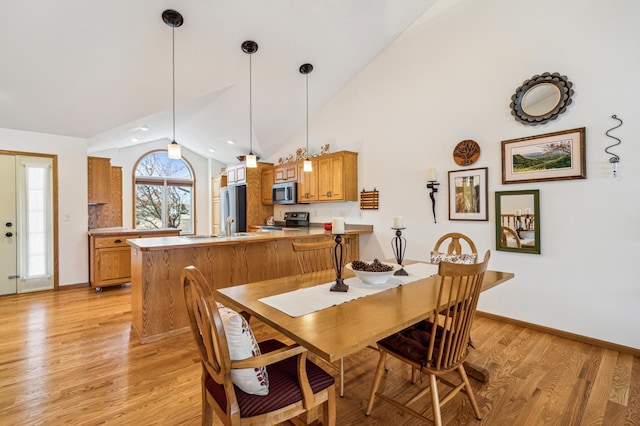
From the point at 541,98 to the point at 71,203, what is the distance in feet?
20.2

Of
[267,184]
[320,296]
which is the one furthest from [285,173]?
[320,296]

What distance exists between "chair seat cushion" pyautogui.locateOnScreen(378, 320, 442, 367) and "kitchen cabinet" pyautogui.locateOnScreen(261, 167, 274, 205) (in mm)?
4548

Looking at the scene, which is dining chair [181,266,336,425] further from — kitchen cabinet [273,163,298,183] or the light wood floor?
kitchen cabinet [273,163,298,183]

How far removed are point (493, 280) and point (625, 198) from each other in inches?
64.2

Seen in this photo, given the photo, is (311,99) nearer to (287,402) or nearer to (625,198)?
(625,198)

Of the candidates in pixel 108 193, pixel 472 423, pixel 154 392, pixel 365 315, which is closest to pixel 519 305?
pixel 472 423

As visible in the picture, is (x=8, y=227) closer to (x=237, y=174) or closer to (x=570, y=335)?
(x=237, y=174)

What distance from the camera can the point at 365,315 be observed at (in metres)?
1.37

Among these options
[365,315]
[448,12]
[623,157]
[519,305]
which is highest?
[448,12]

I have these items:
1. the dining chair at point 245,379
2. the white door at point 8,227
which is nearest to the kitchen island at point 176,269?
the dining chair at point 245,379

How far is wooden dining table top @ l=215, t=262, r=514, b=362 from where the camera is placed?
3.66 feet

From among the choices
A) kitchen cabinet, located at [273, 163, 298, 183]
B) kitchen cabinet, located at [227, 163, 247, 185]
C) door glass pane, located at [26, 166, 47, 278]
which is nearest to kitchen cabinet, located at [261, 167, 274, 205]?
kitchen cabinet, located at [273, 163, 298, 183]

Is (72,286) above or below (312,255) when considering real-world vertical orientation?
below

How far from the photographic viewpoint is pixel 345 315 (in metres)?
1.37
